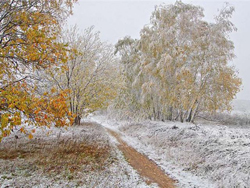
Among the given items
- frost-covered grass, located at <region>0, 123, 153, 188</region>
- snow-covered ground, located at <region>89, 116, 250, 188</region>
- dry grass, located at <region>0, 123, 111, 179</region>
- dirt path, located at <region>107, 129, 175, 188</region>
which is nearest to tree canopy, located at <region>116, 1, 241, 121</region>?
snow-covered ground, located at <region>89, 116, 250, 188</region>

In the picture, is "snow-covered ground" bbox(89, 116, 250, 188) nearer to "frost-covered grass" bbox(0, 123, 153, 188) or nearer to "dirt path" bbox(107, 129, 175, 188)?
"dirt path" bbox(107, 129, 175, 188)

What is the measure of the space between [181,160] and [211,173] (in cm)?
166

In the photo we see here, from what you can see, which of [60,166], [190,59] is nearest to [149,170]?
[60,166]

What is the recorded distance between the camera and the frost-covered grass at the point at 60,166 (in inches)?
204

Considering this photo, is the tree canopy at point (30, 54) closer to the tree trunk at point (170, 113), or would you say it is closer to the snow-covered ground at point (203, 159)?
the snow-covered ground at point (203, 159)

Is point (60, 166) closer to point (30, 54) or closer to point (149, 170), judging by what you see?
point (149, 170)

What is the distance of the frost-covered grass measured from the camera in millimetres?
5176

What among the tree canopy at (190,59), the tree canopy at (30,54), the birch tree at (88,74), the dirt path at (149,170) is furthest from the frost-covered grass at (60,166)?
the tree canopy at (190,59)

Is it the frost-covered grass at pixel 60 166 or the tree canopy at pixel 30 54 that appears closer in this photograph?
the tree canopy at pixel 30 54

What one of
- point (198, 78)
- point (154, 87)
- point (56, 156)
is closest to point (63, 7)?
point (56, 156)

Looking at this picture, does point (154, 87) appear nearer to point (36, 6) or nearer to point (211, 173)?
point (211, 173)

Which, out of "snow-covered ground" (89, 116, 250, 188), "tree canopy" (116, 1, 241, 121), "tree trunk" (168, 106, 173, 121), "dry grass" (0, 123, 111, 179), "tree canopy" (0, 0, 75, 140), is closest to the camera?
"tree canopy" (0, 0, 75, 140)

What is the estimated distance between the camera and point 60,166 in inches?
247

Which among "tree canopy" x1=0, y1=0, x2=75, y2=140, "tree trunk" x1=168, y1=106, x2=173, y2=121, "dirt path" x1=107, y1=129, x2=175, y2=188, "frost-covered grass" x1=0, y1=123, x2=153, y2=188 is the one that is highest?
"tree canopy" x1=0, y1=0, x2=75, y2=140
